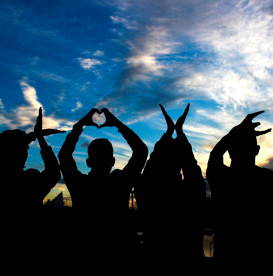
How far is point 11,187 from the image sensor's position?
165 inches

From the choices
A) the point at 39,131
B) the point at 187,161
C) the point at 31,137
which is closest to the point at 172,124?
the point at 187,161

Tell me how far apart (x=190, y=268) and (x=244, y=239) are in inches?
35.5

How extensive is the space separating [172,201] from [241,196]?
3.42 ft

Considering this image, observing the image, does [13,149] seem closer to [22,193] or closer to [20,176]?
[20,176]

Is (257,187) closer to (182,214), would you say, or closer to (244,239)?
(244,239)

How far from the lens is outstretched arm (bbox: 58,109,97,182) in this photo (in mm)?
4211

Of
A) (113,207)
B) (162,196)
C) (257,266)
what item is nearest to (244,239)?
(257,266)

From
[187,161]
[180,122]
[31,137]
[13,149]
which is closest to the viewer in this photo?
[13,149]

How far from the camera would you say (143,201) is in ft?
14.3

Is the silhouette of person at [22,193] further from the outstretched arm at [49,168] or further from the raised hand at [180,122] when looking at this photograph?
the raised hand at [180,122]

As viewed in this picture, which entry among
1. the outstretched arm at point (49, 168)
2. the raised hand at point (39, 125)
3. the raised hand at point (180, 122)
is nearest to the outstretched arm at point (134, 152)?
the raised hand at point (180, 122)

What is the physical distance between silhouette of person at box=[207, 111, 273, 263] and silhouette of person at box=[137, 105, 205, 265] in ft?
1.02

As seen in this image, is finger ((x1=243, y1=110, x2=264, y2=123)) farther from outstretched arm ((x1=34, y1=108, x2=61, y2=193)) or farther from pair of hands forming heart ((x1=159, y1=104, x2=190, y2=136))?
outstretched arm ((x1=34, y1=108, x2=61, y2=193))

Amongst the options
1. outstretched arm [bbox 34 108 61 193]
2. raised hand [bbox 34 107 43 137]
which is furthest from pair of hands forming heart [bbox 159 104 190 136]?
raised hand [bbox 34 107 43 137]
